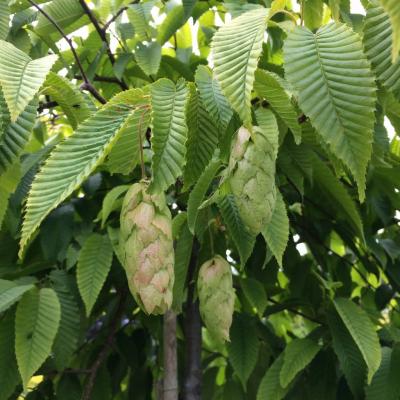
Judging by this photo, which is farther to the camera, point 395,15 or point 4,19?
point 4,19

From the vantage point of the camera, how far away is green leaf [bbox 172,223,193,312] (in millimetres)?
991

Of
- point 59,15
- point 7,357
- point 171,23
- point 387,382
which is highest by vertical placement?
point 59,15

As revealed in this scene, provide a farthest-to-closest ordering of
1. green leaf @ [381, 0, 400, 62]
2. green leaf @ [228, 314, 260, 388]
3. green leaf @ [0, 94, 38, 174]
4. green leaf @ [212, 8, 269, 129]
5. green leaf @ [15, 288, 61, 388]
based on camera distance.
→ green leaf @ [228, 314, 260, 388] < green leaf @ [15, 288, 61, 388] < green leaf @ [0, 94, 38, 174] < green leaf @ [212, 8, 269, 129] < green leaf @ [381, 0, 400, 62]

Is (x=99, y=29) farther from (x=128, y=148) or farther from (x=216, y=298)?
(x=216, y=298)

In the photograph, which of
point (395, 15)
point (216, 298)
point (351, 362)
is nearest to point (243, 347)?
point (351, 362)

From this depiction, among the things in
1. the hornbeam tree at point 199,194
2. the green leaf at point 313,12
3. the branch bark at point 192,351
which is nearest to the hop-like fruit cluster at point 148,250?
the hornbeam tree at point 199,194

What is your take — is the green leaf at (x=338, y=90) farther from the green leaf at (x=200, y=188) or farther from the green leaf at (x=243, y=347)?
the green leaf at (x=243, y=347)

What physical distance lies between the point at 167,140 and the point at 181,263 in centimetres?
39

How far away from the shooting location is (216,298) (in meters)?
0.85

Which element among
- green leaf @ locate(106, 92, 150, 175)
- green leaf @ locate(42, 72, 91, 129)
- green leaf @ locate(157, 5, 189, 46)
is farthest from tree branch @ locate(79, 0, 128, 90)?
green leaf @ locate(106, 92, 150, 175)

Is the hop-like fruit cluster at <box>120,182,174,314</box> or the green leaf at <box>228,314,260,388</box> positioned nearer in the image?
the hop-like fruit cluster at <box>120,182,174,314</box>

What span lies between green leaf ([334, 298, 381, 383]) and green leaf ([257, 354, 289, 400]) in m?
0.15

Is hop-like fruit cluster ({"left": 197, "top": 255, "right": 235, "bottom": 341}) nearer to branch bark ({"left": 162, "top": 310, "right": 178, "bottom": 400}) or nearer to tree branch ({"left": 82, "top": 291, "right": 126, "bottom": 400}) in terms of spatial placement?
branch bark ({"left": 162, "top": 310, "right": 178, "bottom": 400})

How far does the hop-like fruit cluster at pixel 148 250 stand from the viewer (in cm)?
65
